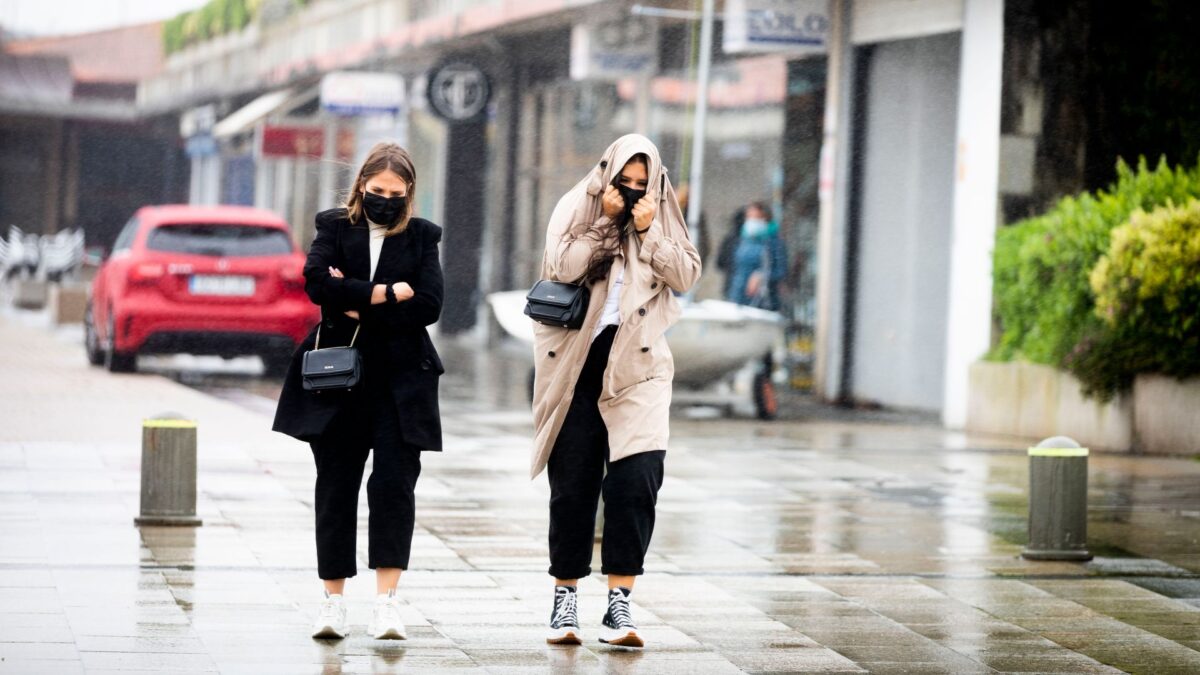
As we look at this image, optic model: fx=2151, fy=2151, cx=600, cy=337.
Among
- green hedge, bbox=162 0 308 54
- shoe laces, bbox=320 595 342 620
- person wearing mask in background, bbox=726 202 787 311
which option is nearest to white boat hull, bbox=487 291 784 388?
person wearing mask in background, bbox=726 202 787 311

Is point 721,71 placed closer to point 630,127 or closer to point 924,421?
point 630,127

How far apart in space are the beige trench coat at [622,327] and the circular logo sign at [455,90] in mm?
20836

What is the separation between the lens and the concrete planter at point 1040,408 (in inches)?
578

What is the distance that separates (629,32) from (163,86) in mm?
36024

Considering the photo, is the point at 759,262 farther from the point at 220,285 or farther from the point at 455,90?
the point at 455,90

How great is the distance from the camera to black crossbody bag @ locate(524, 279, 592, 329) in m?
6.84

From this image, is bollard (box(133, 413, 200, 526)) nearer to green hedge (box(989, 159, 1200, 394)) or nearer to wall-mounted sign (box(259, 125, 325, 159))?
green hedge (box(989, 159, 1200, 394))

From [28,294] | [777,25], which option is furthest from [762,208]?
[28,294]

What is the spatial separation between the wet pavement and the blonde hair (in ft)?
4.40

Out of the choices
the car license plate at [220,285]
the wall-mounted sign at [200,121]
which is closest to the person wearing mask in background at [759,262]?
the car license plate at [220,285]

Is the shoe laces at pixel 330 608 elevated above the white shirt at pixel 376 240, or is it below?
below

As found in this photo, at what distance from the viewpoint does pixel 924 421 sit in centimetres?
1772

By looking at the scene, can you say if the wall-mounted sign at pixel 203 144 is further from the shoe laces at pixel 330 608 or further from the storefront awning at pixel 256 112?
the shoe laces at pixel 330 608

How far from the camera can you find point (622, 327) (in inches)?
271
